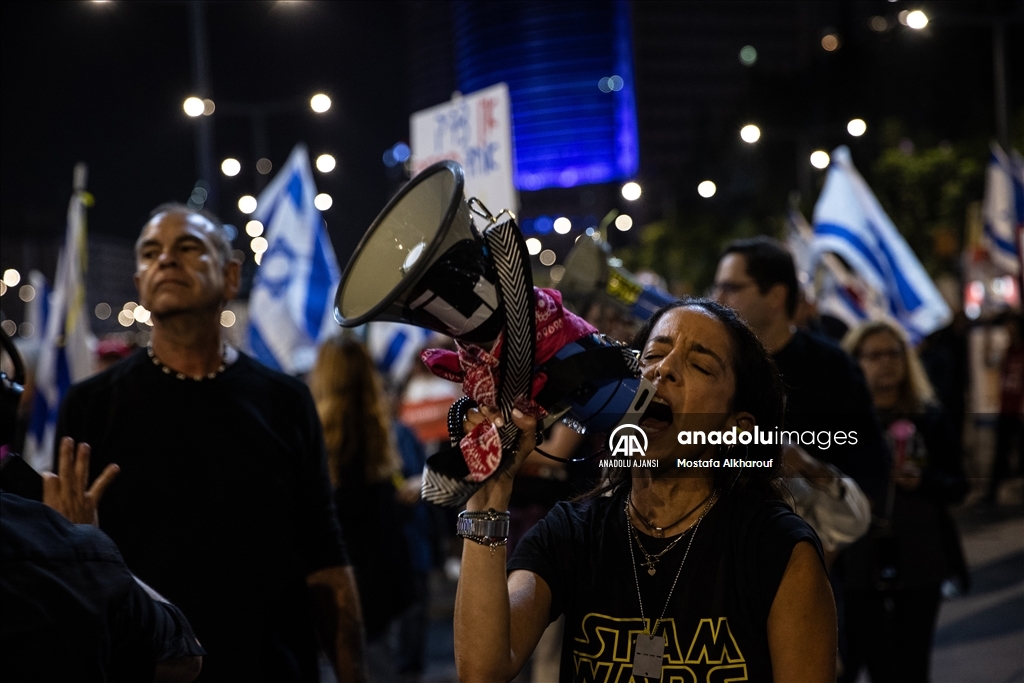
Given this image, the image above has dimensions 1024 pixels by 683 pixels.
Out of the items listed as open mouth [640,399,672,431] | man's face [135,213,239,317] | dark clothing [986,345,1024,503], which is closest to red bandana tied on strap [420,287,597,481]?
open mouth [640,399,672,431]

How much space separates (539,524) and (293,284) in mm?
6898

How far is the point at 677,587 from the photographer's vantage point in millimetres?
2318

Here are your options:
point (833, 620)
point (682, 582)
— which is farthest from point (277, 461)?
point (833, 620)

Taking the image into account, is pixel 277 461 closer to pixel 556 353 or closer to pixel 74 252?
pixel 556 353

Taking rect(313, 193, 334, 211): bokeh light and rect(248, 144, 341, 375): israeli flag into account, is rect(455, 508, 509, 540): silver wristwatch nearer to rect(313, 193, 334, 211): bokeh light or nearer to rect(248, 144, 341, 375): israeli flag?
rect(248, 144, 341, 375): israeli flag

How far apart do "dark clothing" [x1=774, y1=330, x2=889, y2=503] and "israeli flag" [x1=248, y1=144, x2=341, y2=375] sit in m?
5.31

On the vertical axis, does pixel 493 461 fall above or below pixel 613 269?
below

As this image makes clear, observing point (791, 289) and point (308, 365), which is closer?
point (791, 289)

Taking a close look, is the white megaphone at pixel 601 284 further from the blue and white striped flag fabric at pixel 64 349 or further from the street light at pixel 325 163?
the street light at pixel 325 163

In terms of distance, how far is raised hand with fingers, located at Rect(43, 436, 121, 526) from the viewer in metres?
2.43

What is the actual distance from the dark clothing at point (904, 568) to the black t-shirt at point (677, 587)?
2.88 m

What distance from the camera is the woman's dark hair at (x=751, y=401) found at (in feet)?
8.04

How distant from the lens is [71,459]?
2467mm

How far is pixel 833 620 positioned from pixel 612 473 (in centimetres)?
59
